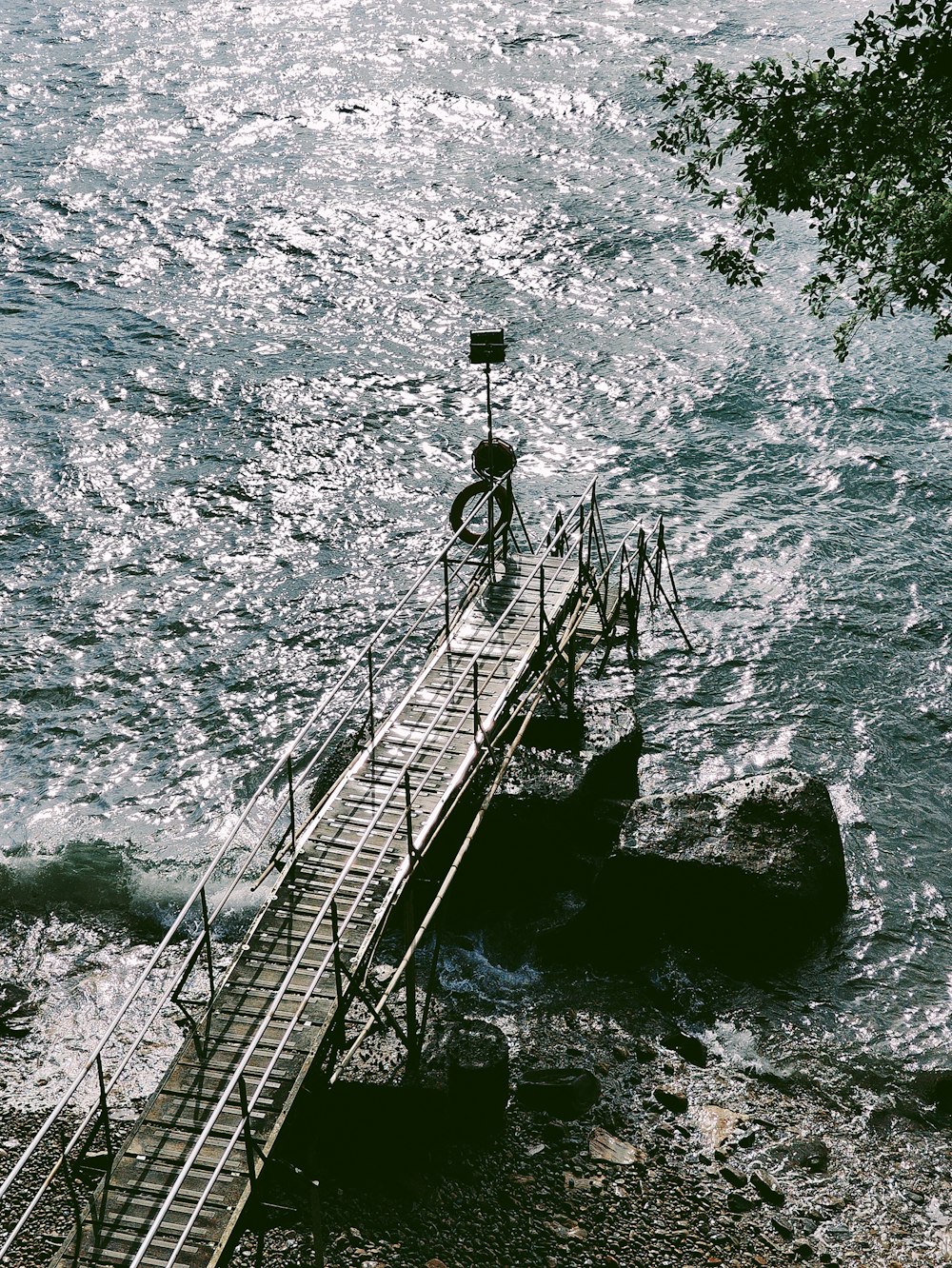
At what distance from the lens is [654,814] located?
20.8m

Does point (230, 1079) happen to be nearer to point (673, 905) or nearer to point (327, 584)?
point (673, 905)

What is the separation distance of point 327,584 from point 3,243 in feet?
74.0

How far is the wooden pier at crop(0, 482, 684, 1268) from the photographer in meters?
13.7

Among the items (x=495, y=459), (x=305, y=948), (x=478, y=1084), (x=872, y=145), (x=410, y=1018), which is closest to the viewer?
(x=305, y=948)

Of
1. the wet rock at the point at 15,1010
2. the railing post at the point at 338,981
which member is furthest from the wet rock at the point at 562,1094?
the wet rock at the point at 15,1010

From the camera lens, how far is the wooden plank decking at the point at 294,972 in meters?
13.6

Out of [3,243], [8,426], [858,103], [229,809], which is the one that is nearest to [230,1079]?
[229,809]

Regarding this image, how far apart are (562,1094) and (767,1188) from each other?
8.54ft

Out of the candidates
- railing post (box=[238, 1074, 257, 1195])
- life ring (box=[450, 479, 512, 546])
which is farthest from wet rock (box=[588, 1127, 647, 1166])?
life ring (box=[450, 479, 512, 546])

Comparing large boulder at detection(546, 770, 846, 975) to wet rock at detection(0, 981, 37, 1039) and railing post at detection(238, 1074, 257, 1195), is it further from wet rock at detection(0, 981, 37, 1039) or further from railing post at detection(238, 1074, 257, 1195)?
wet rock at detection(0, 981, 37, 1039)

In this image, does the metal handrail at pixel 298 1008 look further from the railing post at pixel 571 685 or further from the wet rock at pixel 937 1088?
the wet rock at pixel 937 1088

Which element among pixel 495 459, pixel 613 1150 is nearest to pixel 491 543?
pixel 495 459

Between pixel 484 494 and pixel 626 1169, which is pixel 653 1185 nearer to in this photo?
pixel 626 1169

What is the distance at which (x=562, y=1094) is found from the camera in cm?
1719
